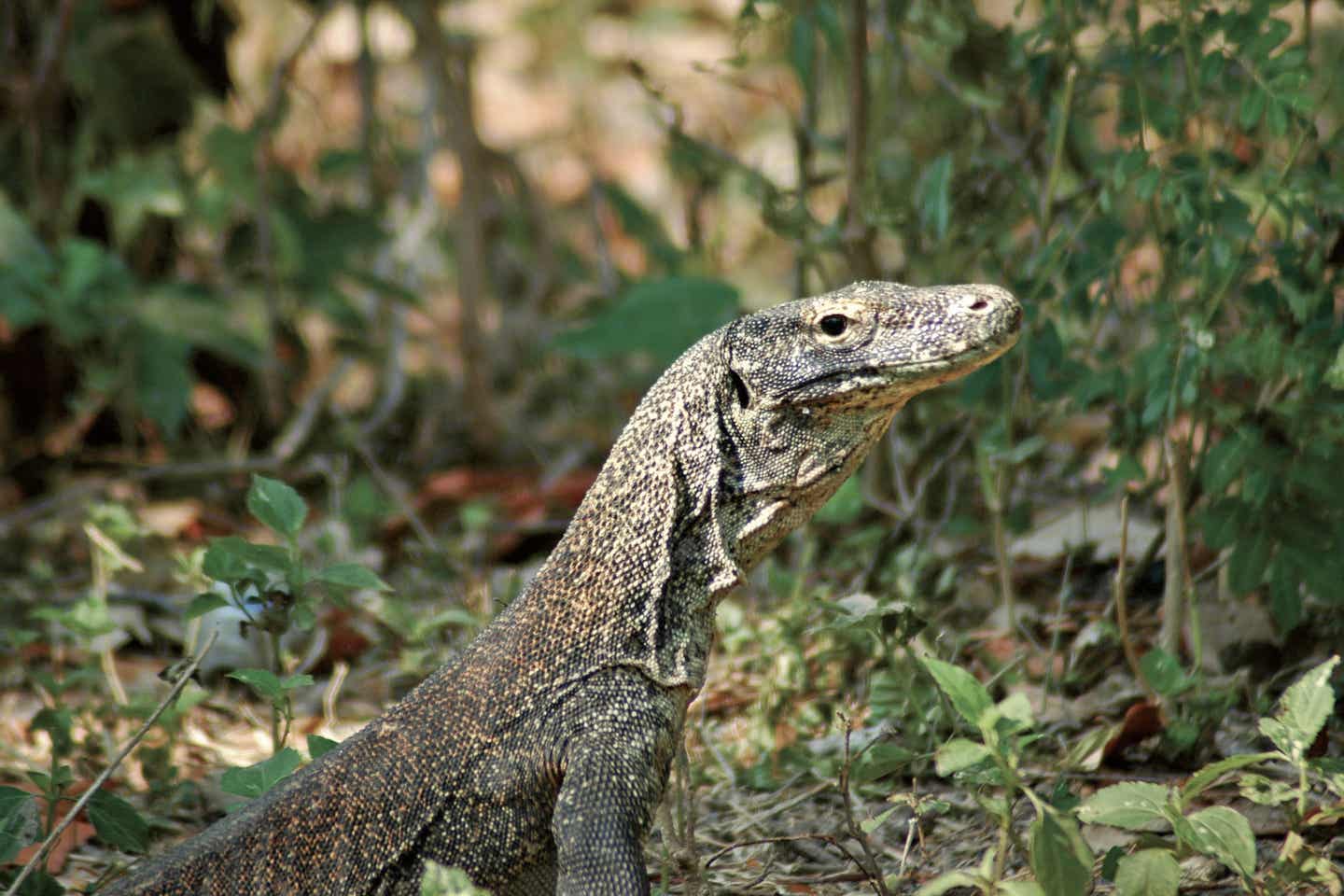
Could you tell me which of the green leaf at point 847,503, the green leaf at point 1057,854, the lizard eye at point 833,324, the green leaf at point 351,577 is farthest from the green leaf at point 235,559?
the green leaf at point 1057,854

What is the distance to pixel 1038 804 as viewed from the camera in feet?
7.91

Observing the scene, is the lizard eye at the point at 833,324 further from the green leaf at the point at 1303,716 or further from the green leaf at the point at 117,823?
the green leaf at the point at 117,823

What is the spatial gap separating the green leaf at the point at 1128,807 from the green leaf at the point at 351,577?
1621mm

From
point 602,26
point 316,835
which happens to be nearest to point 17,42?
point 316,835

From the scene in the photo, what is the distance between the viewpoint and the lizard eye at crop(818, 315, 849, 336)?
3174mm

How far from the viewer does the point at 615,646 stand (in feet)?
10.1

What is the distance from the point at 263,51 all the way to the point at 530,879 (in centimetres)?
804

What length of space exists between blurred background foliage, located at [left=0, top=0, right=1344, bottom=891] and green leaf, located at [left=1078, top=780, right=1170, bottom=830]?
0.43 m

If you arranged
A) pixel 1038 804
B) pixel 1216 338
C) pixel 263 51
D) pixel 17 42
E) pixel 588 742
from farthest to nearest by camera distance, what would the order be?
pixel 263 51
pixel 17 42
pixel 1216 338
pixel 588 742
pixel 1038 804

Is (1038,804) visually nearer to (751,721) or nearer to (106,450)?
(751,721)

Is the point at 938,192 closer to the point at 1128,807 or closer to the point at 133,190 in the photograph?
the point at 1128,807

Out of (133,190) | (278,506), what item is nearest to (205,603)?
(278,506)

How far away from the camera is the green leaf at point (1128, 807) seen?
2.68m

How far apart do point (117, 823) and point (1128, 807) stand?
218 cm
